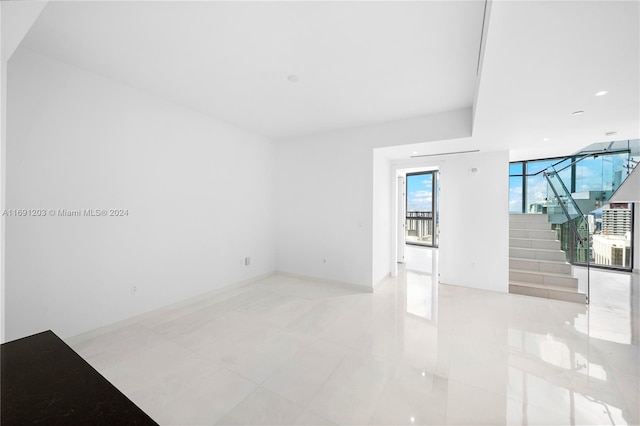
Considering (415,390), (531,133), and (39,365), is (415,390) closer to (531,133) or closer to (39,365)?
(39,365)

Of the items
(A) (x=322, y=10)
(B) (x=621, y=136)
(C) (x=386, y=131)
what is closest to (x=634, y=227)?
(B) (x=621, y=136)

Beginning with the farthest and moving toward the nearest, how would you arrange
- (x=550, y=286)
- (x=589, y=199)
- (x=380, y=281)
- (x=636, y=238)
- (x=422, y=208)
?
1. (x=422, y=208)
2. (x=636, y=238)
3. (x=380, y=281)
4. (x=589, y=199)
5. (x=550, y=286)

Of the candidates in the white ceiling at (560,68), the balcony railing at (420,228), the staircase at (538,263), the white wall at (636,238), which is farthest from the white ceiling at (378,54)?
the balcony railing at (420,228)

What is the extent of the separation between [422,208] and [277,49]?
757 centimetres

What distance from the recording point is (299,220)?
5016 mm

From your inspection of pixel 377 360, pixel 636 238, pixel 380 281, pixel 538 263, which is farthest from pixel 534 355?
pixel 636 238

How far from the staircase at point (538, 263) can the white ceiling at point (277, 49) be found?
122 inches

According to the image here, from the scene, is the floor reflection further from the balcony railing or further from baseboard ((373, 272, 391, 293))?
the balcony railing

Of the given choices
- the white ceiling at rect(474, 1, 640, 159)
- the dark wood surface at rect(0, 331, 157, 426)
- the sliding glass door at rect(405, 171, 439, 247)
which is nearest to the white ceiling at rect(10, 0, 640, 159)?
the white ceiling at rect(474, 1, 640, 159)

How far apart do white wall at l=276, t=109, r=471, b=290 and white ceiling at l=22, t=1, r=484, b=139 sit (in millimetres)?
650

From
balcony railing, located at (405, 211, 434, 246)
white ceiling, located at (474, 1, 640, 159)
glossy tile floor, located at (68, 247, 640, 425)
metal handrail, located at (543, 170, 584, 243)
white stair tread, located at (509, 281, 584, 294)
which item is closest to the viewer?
white ceiling, located at (474, 1, 640, 159)

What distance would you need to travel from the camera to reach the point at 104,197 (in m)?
2.81

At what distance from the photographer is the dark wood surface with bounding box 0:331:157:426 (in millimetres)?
579

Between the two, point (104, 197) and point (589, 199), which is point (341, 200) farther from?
point (589, 199)
